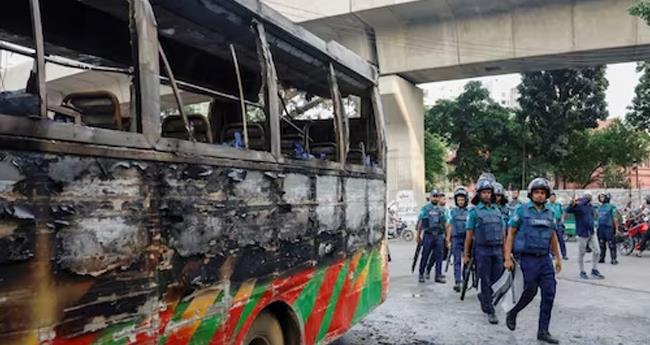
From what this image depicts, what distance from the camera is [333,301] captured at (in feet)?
16.5

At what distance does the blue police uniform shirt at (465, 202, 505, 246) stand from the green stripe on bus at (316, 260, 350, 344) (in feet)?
9.70

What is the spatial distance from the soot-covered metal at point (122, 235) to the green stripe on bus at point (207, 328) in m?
0.07

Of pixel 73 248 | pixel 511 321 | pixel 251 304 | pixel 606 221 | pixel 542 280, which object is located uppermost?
pixel 73 248

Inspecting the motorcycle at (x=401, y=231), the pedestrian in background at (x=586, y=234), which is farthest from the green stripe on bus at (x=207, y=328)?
the motorcycle at (x=401, y=231)

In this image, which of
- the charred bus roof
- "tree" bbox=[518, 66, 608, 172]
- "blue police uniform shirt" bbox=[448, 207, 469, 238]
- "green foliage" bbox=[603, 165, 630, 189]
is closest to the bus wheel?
the charred bus roof

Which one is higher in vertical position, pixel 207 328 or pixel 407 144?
pixel 407 144

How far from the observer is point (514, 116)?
27.6 metres

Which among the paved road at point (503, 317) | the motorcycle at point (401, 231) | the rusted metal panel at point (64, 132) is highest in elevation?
the rusted metal panel at point (64, 132)

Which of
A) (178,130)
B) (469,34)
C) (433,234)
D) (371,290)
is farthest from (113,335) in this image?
(469,34)

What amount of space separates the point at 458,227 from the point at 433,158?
967 inches

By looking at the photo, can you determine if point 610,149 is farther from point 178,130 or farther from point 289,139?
point 178,130

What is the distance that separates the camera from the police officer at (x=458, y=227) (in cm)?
973

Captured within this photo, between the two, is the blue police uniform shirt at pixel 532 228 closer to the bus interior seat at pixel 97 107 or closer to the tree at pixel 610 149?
the bus interior seat at pixel 97 107

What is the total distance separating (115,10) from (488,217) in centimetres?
527
